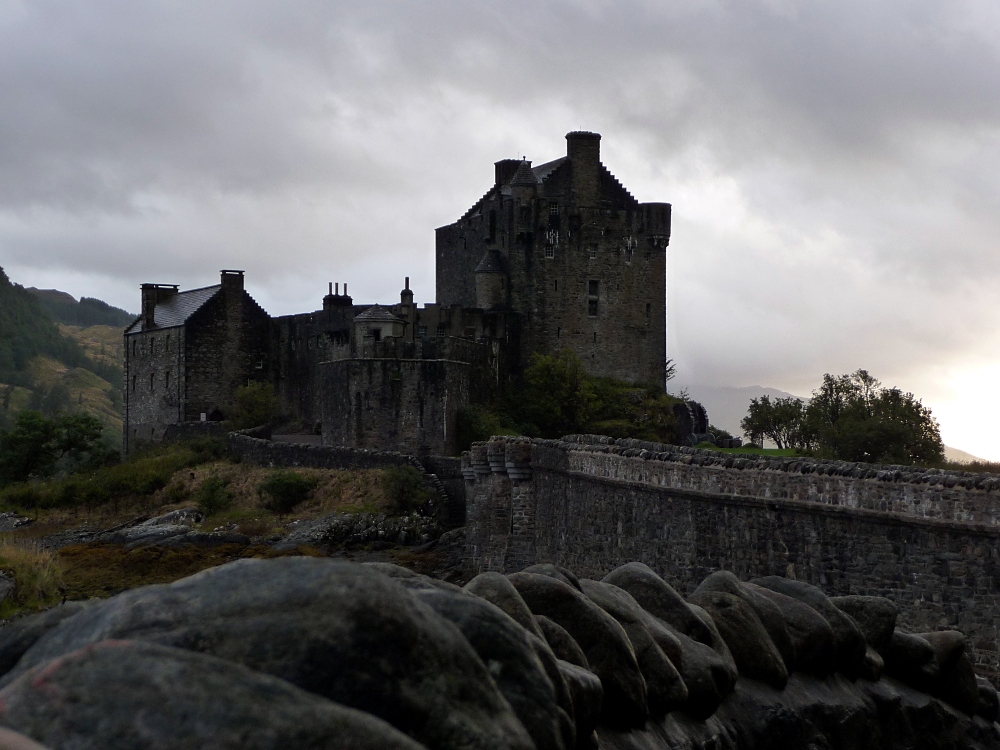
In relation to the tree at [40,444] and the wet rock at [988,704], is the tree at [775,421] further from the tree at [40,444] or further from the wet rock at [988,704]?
the wet rock at [988,704]

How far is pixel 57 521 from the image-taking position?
1914 inches

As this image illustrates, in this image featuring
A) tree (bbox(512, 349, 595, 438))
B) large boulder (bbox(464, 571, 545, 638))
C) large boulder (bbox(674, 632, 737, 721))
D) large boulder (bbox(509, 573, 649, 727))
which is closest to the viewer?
large boulder (bbox(464, 571, 545, 638))

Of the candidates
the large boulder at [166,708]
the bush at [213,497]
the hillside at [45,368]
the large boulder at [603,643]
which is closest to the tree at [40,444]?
the bush at [213,497]

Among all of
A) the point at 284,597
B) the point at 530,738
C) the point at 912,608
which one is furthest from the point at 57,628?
the point at 912,608

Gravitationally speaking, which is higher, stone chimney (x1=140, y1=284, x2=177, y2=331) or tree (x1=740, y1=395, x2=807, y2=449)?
stone chimney (x1=140, y1=284, x2=177, y2=331)

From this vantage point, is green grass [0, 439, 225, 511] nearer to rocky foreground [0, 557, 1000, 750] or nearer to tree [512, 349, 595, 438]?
tree [512, 349, 595, 438]

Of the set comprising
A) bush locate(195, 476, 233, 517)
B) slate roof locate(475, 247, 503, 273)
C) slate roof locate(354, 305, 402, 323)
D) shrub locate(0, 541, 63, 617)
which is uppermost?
slate roof locate(475, 247, 503, 273)

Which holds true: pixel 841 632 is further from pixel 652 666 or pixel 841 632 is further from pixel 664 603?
pixel 652 666

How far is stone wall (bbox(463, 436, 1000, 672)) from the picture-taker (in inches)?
622

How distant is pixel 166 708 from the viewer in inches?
181

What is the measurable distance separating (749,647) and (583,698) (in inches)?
124

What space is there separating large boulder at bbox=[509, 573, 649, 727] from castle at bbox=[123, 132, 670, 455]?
38471mm

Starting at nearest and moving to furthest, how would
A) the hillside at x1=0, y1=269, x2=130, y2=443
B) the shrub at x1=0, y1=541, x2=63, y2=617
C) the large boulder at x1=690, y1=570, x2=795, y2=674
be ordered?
the large boulder at x1=690, y1=570, x2=795, y2=674 < the shrub at x1=0, y1=541, x2=63, y2=617 < the hillside at x1=0, y1=269, x2=130, y2=443

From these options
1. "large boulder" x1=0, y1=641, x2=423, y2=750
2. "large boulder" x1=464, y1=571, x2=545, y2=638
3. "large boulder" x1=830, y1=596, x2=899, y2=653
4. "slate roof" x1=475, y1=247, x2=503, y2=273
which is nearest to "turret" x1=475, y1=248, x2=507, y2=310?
"slate roof" x1=475, y1=247, x2=503, y2=273
